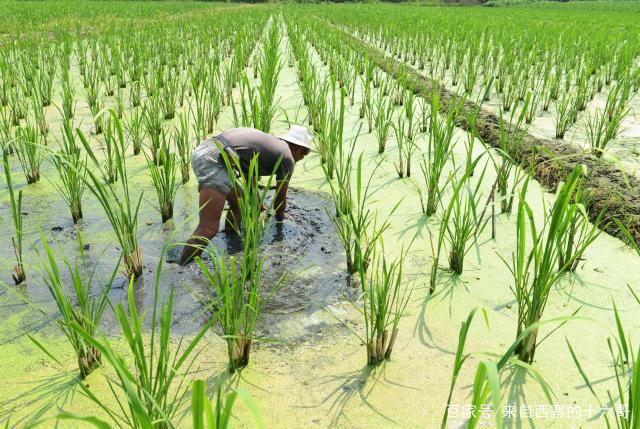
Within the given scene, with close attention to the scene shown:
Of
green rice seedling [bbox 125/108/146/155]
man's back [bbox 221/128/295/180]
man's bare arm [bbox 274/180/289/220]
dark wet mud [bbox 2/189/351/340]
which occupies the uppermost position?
man's back [bbox 221/128/295/180]

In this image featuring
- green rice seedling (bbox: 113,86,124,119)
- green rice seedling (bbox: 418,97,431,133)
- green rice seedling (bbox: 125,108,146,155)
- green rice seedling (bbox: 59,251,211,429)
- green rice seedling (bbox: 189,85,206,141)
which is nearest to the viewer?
green rice seedling (bbox: 59,251,211,429)

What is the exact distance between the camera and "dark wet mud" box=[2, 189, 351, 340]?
1.74 meters

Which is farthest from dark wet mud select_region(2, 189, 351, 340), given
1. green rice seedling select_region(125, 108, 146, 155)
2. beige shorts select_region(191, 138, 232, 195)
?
green rice seedling select_region(125, 108, 146, 155)

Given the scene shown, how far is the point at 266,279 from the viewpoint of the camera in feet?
6.59

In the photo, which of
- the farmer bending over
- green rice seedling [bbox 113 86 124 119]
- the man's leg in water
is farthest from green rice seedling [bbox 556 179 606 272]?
green rice seedling [bbox 113 86 124 119]

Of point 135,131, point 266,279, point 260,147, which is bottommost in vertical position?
point 266,279

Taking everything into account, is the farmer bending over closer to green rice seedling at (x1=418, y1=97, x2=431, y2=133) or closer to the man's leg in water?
the man's leg in water

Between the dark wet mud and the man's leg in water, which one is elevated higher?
the man's leg in water

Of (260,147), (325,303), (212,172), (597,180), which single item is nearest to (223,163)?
(212,172)

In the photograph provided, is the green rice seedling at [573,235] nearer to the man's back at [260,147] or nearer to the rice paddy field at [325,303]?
the rice paddy field at [325,303]

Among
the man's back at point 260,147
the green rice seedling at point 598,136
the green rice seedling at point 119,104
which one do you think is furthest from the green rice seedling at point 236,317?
the green rice seedling at point 119,104

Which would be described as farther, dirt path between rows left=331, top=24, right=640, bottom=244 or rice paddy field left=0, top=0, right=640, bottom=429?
dirt path between rows left=331, top=24, right=640, bottom=244

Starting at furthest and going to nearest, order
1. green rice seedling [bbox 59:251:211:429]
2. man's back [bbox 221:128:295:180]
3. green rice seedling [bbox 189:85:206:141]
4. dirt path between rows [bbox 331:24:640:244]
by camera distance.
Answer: green rice seedling [bbox 189:85:206:141], dirt path between rows [bbox 331:24:640:244], man's back [bbox 221:128:295:180], green rice seedling [bbox 59:251:211:429]

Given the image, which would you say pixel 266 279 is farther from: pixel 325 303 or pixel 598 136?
pixel 598 136
